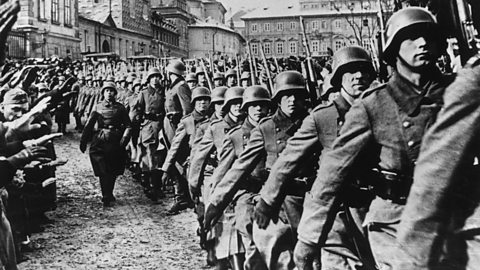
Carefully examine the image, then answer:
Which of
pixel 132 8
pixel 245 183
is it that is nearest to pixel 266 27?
pixel 132 8

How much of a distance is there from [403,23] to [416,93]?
385 mm

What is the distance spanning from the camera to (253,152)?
567 centimetres

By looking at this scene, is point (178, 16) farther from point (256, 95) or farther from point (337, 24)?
point (256, 95)

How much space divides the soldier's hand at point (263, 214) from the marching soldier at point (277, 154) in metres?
0.34

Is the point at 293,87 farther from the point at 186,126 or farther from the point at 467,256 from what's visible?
the point at 186,126

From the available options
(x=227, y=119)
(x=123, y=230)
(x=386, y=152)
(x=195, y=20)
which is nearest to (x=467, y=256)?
(x=386, y=152)

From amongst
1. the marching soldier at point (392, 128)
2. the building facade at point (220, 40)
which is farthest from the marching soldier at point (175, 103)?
the building facade at point (220, 40)

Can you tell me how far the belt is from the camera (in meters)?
Result: 3.40

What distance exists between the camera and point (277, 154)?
18.1ft

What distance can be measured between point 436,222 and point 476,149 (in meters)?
Result: 0.28

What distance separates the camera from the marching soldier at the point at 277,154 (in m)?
5.34

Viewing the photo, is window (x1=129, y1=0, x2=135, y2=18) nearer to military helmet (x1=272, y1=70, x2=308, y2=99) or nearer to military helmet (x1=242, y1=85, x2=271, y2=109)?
military helmet (x1=242, y1=85, x2=271, y2=109)

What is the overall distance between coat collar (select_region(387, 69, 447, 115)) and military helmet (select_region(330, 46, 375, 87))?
57.7 inches

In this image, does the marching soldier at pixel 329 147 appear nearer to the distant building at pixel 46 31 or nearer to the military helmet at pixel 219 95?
the military helmet at pixel 219 95
